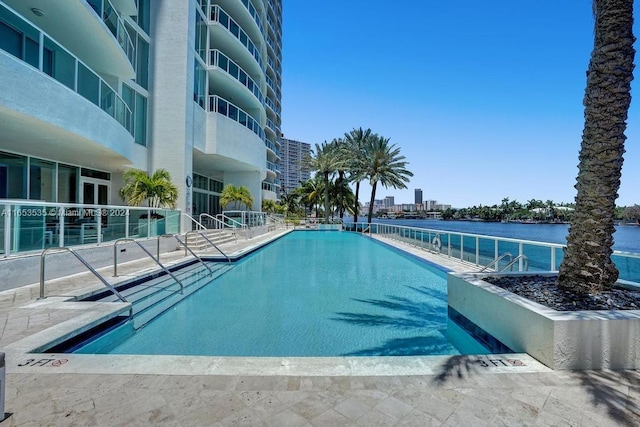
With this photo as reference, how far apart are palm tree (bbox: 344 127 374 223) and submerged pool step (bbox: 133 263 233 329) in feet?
81.5

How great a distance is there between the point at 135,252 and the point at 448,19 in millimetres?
15309

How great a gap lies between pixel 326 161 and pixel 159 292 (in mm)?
28973

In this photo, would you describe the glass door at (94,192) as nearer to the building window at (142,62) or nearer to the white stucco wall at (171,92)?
the white stucco wall at (171,92)

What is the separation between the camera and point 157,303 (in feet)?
22.2

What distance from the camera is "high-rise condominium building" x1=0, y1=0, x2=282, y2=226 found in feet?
25.5

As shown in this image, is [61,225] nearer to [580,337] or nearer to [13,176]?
→ [13,176]

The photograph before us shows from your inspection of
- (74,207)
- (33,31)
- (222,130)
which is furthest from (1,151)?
(222,130)

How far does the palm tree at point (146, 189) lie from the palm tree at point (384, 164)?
801 inches

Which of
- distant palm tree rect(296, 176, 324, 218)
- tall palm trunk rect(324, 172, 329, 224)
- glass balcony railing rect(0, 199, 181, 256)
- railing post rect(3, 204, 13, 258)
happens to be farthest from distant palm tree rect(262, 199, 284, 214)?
railing post rect(3, 204, 13, 258)

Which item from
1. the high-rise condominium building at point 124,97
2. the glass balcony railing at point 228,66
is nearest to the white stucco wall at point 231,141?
the high-rise condominium building at point 124,97

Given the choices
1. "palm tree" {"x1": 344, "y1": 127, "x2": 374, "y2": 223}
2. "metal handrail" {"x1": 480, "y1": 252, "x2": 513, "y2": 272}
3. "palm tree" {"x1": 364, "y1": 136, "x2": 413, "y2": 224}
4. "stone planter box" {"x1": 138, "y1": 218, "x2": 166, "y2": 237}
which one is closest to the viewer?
"metal handrail" {"x1": 480, "y1": 252, "x2": 513, "y2": 272}

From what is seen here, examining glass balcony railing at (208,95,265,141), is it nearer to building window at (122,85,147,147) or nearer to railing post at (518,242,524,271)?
building window at (122,85,147,147)

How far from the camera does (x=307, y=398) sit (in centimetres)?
270

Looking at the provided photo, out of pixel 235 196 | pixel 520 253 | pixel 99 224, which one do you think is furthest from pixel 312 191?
pixel 520 253
